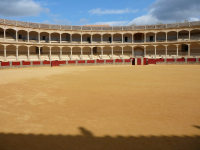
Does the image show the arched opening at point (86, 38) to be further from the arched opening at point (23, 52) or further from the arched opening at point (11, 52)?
the arched opening at point (11, 52)

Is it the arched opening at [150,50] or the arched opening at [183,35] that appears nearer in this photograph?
the arched opening at [183,35]

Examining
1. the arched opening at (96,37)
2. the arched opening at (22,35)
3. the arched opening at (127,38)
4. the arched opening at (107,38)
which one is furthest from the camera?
the arched opening at (96,37)

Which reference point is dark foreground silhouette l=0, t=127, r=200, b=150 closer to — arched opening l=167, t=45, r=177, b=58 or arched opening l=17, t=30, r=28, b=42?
arched opening l=17, t=30, r=28, b=42

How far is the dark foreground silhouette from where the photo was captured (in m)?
2.96

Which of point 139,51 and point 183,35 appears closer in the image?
point 183,35

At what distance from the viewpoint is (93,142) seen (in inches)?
125

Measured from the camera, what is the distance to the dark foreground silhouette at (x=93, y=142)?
9.73ft

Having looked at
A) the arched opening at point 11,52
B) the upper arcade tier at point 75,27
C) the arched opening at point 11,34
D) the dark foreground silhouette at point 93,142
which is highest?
the upper arcade tier at point 75,27

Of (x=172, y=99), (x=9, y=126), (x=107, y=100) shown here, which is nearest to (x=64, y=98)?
(x=107, y=100)

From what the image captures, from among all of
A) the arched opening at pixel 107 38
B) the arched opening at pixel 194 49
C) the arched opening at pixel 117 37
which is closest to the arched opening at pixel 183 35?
the arched opening at pixel 194 49

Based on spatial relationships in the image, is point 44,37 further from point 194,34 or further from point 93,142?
point 93,142

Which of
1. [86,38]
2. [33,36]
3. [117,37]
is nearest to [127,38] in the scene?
[117,37]

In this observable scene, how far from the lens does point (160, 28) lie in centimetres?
3825

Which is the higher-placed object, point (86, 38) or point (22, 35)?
point (86, 38)
